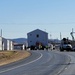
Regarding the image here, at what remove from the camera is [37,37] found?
141 metres

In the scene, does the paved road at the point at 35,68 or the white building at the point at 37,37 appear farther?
the white building at the point at 37,37

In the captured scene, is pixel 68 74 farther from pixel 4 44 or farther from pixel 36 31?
pixel 36 31

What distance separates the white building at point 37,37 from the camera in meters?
140

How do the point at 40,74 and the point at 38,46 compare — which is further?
the point at 38,46

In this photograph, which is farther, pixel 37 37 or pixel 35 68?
pixel 37 37

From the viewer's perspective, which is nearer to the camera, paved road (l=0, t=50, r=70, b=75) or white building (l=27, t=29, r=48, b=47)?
paved road (l=0, t=50, r=70, b=75)

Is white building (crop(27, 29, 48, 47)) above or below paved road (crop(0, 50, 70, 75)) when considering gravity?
above

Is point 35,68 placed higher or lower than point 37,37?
lower

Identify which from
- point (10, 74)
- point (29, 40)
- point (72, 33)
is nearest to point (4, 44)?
point (29, 40)

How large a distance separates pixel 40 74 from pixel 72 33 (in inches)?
4566

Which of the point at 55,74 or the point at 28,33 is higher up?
the point at 28,33

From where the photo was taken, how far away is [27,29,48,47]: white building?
458ft

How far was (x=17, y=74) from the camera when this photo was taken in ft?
80.0

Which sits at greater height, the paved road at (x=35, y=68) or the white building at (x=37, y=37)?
the white building at (x=37, y=37)
